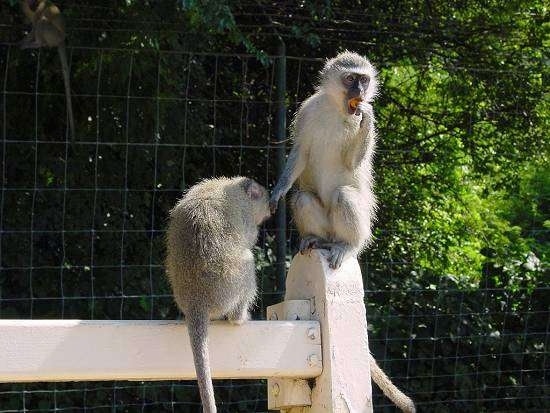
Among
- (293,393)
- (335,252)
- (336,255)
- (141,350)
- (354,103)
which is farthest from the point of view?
(354,103)

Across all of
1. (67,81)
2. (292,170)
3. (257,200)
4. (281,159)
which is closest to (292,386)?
(257,200)

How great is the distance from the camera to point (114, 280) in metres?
7.63

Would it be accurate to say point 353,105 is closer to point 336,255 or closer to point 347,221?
point 347,221

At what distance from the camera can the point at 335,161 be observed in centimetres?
557

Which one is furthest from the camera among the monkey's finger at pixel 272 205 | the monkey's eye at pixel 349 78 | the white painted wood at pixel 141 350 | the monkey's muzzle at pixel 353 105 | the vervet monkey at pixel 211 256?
the monkey's eye at pixel 349 78

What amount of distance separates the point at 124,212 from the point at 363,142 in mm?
2717

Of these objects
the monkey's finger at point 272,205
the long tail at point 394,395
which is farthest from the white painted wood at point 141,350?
the monkey's finger at point 272,205

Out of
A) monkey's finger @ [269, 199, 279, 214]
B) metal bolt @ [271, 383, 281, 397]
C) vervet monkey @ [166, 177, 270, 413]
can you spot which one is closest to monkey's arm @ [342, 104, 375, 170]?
monkey's finger @ [269, 199, 279, 214]

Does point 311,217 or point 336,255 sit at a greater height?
point 311,217

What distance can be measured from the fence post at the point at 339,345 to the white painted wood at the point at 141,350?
0.06 m

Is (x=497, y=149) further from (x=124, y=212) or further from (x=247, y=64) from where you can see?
(x=124, y=212)

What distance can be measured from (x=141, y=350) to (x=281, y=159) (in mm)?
3679

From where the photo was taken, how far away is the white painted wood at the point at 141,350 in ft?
11.1

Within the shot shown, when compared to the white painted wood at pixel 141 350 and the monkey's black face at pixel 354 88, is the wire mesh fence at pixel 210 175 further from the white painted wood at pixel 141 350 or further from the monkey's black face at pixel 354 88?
the white painted wood at pixel 141 350
